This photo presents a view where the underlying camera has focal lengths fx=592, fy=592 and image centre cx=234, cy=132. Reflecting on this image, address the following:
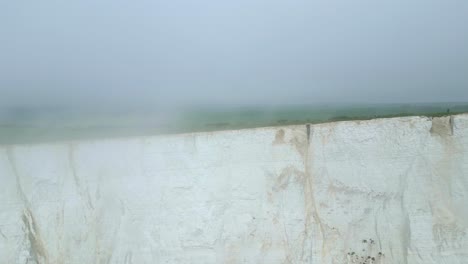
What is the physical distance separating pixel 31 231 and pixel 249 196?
2.70 meters

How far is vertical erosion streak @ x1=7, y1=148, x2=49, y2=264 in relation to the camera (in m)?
7.17

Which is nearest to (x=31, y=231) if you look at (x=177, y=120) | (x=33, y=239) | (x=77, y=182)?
(x=33, y=239)

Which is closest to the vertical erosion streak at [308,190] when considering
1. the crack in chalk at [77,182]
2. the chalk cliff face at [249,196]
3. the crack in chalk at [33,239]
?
the chalk cliff face at [249,196]

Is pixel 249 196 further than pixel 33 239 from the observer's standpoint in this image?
No

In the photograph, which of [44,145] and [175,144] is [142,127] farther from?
[44,145]

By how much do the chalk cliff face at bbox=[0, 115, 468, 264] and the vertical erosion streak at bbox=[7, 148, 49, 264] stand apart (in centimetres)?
1

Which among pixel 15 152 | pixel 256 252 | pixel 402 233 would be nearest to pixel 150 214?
pixel 256 252

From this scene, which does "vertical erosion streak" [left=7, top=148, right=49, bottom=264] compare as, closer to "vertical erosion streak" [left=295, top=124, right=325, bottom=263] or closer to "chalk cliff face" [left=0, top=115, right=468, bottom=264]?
"chalk cliff face" [left=0, top=115, right=468, bottom=264]

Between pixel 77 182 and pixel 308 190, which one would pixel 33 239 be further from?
pixel 308 190

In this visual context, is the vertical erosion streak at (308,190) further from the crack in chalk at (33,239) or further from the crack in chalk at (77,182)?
the crack in chalk at (33,239)

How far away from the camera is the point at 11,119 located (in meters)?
7.48

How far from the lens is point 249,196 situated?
7.02 meters

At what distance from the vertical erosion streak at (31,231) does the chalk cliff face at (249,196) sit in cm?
1

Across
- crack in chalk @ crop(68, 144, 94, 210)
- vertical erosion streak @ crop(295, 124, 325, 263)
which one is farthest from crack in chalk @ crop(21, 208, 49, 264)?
vertical erosion streak @ crop(295, 124, 325, 263)
